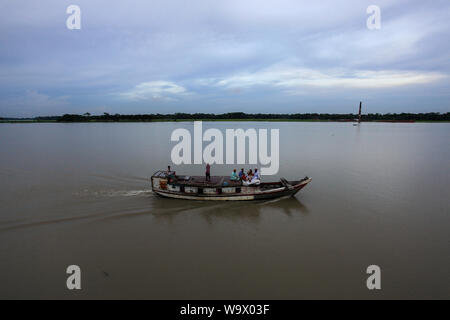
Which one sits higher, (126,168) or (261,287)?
(126,168)

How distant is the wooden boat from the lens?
13984mm

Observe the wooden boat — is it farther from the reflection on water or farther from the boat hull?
the reflection on water

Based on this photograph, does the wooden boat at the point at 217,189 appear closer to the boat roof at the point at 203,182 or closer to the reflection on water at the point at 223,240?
the boat roof at the point at 203,182

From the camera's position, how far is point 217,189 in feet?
45.9

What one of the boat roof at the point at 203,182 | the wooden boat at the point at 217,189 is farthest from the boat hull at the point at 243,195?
the boat roof at the point at 203,182

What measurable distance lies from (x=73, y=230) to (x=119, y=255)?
3.49 meters

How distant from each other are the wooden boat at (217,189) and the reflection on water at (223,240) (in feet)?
1.43

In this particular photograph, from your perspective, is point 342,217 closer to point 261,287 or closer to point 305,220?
point 305,220

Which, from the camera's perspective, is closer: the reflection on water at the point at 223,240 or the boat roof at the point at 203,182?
the reflection on water at the point at 223,240

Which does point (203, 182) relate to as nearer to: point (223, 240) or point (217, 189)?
point (217, 189)

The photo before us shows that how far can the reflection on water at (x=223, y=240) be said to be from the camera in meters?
7.50

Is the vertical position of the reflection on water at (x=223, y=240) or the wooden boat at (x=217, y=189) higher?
the wooden boat at (x=217, y=189)
